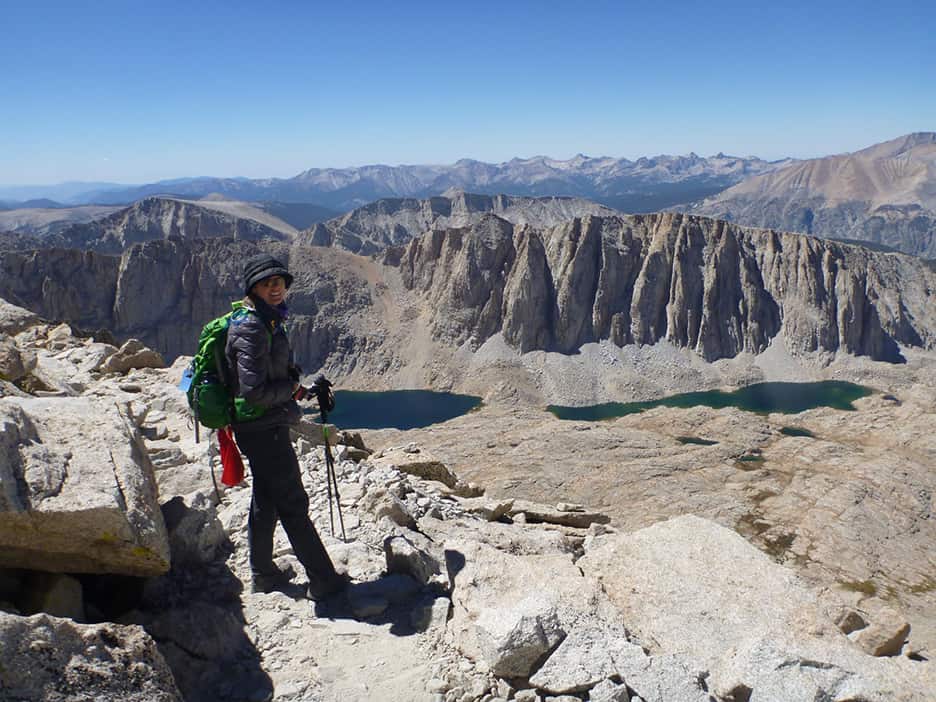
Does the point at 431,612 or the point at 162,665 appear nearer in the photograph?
the point at 162,665

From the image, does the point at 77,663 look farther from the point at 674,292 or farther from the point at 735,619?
the point at 674,292

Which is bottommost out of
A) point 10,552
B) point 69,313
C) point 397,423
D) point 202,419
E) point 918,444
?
point 397,423

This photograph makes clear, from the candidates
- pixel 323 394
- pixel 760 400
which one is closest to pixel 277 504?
pixel 323 394

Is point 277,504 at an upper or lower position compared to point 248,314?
lower

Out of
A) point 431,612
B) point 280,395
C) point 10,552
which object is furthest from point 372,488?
point 10,552

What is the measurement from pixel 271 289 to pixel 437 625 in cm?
412

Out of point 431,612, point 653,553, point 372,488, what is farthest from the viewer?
point 372,488

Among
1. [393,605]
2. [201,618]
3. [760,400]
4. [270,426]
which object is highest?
[270,426]

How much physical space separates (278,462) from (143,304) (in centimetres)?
11647

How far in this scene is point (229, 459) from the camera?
273 inches

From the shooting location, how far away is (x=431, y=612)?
22.2ft

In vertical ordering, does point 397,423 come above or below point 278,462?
below

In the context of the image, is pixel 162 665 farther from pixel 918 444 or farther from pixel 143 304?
pixel 143 304

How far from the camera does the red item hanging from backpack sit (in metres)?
6.89
